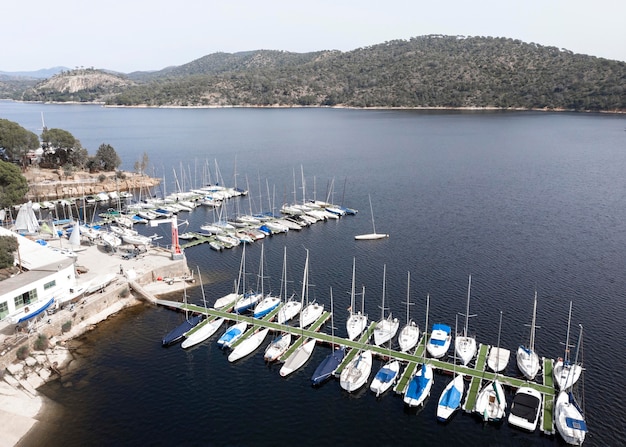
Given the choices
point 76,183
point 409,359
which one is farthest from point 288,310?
point 76,183

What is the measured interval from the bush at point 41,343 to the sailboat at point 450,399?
3797 centimetres

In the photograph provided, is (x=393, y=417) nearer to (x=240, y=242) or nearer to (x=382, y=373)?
(x=382, y=373)

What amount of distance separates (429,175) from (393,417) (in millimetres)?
100417

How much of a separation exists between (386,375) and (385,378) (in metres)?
0.38

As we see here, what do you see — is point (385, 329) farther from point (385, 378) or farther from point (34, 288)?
point (34, 288)

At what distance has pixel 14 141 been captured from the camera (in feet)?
350

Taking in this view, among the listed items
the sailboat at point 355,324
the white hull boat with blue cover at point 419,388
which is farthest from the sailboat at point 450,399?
the sailboat at point 355,324

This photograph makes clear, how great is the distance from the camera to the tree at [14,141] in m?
106

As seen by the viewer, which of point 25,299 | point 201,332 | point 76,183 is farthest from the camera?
point 76,183

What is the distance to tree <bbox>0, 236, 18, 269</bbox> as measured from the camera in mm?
55350

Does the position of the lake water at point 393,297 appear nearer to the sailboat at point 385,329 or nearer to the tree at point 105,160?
the sailboat at point 385,329

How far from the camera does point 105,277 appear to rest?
57219 mm

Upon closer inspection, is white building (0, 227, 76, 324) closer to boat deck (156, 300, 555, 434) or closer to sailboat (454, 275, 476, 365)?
boat deck (156, 300, 555, 434)

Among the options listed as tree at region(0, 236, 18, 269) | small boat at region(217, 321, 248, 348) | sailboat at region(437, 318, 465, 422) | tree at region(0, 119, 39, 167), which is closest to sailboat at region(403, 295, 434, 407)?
sailboat at region(437, 318, 465, 422)
